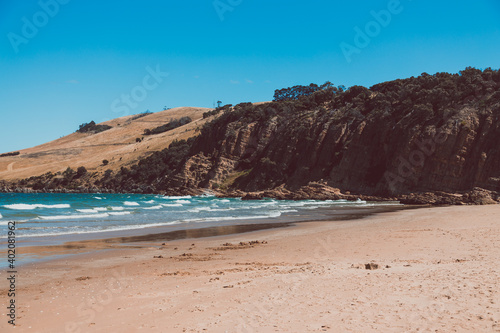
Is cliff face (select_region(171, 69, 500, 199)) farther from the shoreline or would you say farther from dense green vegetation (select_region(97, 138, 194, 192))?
the shoreline

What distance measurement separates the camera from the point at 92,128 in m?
182

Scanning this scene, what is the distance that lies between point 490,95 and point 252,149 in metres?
42.5

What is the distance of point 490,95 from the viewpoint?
158 feet

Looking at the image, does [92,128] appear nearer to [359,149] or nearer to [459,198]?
[359,149]

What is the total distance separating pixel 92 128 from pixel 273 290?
629 feet

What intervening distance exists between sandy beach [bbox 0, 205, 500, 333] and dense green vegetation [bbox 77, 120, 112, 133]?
17965 centimetres

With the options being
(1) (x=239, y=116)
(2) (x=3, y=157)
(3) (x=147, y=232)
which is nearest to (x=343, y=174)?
(1) (x=239, y=116)

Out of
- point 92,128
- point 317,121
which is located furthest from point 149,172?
point 92,128

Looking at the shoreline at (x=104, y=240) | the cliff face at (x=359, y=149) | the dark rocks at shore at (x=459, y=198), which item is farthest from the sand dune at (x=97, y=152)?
the shoreline at (x=104, y=240)

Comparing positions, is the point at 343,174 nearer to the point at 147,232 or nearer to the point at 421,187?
the point at 421,187

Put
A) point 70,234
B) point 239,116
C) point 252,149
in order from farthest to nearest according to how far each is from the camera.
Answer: point 239,116, point 252,149, point 70,234

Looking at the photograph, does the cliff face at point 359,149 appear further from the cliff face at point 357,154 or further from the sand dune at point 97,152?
the sand dune at point 97,152

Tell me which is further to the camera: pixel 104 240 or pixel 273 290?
pixel 104 240

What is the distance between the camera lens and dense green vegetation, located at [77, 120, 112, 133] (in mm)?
178625
